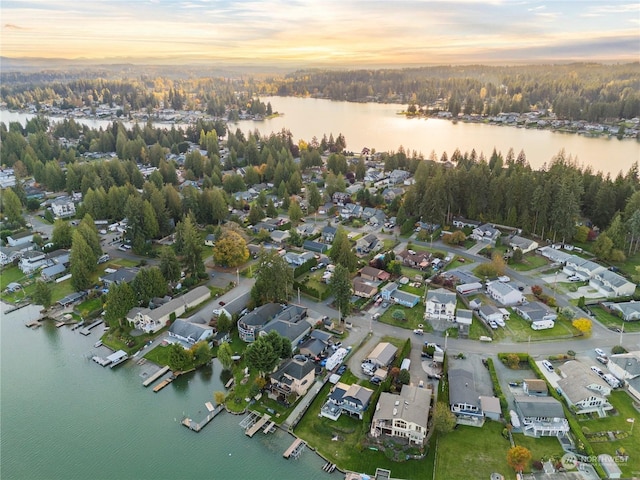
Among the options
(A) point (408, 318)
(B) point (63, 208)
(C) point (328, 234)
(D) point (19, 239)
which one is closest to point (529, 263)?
(A) point (408, 318)

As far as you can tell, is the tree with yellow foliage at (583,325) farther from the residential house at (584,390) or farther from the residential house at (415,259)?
the residential house at (415,259)

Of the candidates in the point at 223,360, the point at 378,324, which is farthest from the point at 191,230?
the point at 378,324

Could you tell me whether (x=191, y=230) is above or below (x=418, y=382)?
above

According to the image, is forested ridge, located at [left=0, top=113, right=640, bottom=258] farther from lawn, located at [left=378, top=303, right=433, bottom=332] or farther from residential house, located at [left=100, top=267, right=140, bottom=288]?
lawn, located at [left=378, top=303, right=433, bottom=332]

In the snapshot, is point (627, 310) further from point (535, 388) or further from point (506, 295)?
point (535, 388)

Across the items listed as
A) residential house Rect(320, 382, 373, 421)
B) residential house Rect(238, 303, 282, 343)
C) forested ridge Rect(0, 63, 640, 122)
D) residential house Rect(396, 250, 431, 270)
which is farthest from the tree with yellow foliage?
forested ridge Rect(0, 63, 640, 122)

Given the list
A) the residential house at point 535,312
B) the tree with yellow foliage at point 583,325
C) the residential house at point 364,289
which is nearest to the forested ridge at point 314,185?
the residential house at point 535,312

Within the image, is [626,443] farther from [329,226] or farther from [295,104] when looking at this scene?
[295,104]
